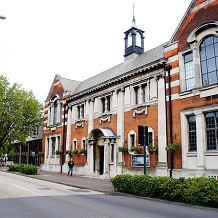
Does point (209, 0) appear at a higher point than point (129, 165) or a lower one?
higher

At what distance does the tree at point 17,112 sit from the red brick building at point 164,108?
51.9ft

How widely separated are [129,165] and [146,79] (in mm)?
7179

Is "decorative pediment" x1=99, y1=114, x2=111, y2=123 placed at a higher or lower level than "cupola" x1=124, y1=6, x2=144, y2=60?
lower

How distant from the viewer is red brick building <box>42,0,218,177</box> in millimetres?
17203

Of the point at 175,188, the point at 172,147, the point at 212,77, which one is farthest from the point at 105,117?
the point at 175,188

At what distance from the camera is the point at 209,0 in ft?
59.3

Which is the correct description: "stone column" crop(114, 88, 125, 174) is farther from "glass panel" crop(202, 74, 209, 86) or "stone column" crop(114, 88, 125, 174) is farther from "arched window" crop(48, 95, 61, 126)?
"arched window" crop(48, 95, 61, 126)

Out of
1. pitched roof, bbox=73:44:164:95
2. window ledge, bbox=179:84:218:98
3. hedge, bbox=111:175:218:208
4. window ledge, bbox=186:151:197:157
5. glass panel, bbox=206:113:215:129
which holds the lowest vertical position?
hedge, bbox=111:175:218:208

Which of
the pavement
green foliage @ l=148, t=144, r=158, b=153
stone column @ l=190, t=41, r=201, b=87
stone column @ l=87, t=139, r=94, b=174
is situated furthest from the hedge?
stone column @ l=87, t=139, r=94, b=174

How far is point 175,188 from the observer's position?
11.4 metres

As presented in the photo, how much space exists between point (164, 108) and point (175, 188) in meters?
9.28

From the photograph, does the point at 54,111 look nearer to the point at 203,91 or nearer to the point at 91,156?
the point at 91,156

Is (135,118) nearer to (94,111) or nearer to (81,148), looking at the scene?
(94,111)

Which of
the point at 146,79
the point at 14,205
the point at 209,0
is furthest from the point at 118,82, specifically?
the point at 14,205
